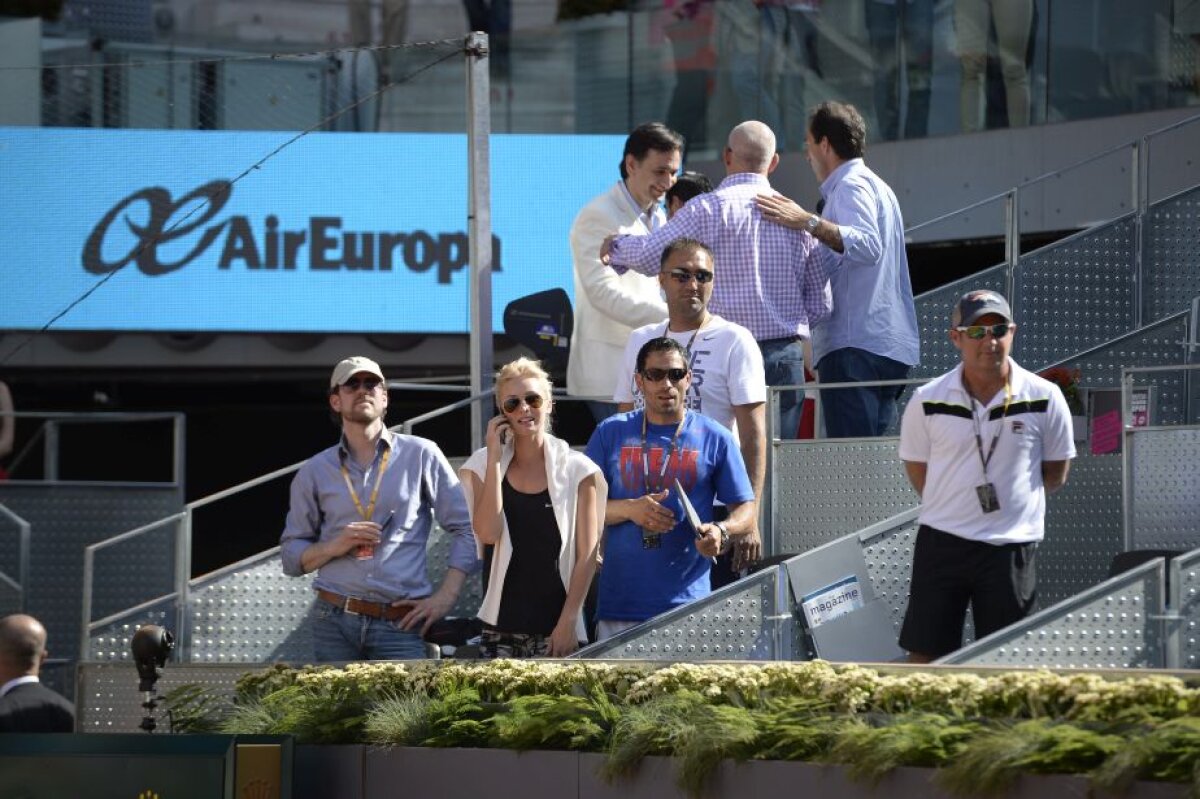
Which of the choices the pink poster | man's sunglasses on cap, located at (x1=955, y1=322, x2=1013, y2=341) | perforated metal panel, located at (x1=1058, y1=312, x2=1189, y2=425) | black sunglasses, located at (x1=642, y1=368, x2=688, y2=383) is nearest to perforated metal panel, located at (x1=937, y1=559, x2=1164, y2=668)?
man's sunglasses on cap, located at (x1=955, y1=322, x2=1013, y2=341)

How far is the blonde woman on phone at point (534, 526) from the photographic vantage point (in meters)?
7.33

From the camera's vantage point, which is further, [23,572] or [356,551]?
[23,572]

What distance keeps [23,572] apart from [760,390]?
6.22 m

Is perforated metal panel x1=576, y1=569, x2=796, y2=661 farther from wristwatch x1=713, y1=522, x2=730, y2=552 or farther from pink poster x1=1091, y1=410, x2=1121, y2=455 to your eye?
pink poster x1=1091, y1=410, x2=1121, y2=455

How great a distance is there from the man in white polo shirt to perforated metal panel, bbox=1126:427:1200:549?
1461 mm

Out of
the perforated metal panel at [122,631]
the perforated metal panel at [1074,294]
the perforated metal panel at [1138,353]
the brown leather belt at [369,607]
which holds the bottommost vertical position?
the perforated metal panel at [122,631]

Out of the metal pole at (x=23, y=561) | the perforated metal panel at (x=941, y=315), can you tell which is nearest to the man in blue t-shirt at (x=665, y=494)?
the perforated metal panel at (x=941, y=315)

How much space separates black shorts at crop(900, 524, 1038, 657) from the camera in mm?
6934

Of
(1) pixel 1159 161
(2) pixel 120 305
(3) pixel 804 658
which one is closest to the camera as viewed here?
(3) pixel 804 658

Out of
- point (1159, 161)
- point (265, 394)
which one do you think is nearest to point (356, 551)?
point (1159, 161)

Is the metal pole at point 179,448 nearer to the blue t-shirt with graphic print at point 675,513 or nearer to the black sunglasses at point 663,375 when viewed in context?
the blue t-shirt with graphic print at point 675,513

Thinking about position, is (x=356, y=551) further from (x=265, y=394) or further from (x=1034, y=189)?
(x=265, y=394)

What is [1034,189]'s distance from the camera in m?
15.4

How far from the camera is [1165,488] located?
8.52 meters
